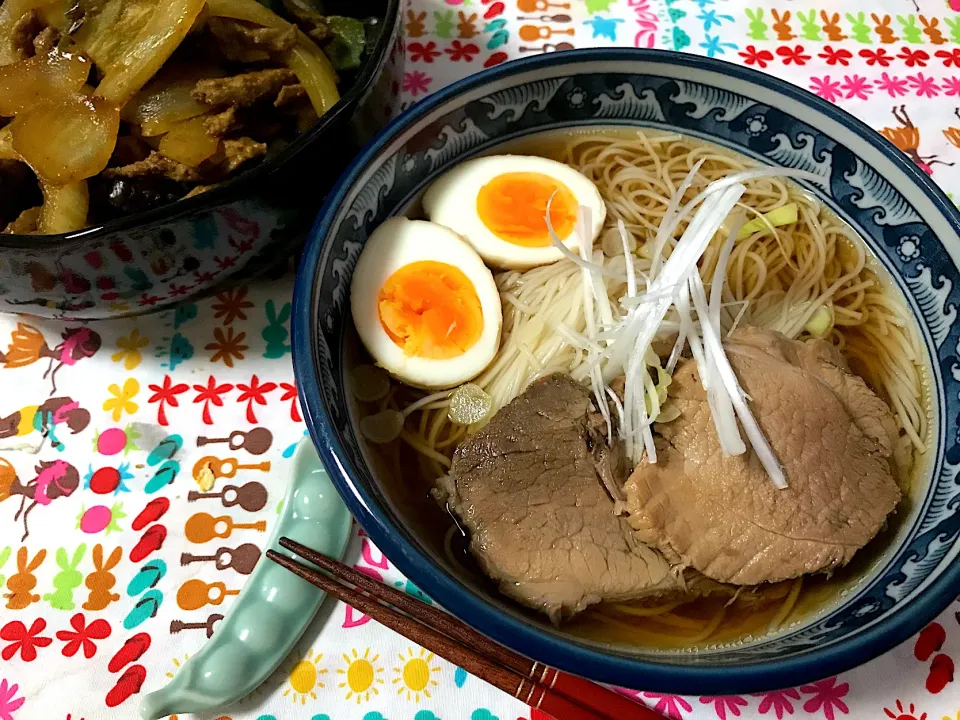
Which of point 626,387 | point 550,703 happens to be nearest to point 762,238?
point 626,387

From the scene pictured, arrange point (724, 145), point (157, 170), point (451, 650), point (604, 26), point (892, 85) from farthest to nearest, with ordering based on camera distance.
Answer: point (604, 26) < point (892, 85) < point (724, 145) < point (157, 170) < point (451, 650)

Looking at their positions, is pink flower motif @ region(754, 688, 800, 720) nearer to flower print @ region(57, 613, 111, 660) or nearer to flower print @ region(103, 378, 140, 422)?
flower print @ region(57, 613, 111, 660)

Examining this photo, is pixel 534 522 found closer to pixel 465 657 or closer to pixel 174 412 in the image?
pixel 465 657

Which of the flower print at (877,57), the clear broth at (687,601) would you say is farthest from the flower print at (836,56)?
the clear broth at (687,601)

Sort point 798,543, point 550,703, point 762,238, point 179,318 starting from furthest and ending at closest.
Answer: point 762,238 → point 179,318 → point 798,543 → point 550,703

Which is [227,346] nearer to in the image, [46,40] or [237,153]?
[237,153]

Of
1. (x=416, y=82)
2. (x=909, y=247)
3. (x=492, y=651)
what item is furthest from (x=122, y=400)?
(x=909, y=247)
